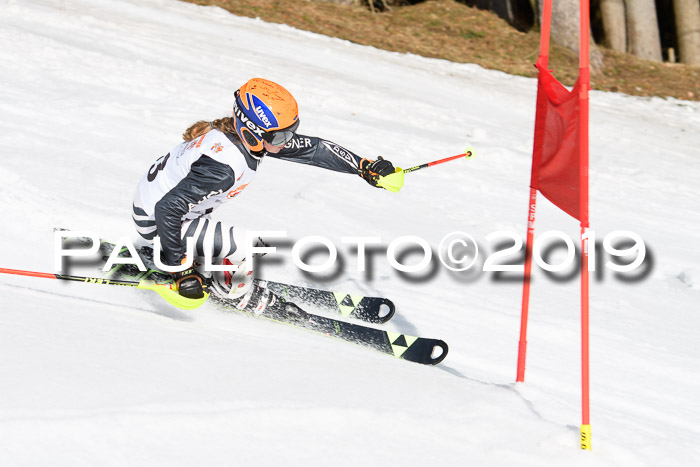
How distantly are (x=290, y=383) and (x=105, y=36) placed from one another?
28.0 feet

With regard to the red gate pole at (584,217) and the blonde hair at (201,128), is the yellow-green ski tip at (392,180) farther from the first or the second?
the red gate pole at (584,217)

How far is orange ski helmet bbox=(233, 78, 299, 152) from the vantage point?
169 inches

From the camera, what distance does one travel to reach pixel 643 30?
1570 cm

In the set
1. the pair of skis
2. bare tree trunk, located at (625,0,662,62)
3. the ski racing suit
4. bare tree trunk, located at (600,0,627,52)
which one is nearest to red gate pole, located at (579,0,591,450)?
the pair of skis

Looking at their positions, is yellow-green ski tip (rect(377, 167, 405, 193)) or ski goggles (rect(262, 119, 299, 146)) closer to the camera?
ski goggles (rect(262, 119, 299, 146))

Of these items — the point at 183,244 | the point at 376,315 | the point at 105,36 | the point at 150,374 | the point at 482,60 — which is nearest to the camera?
the point at 150,374

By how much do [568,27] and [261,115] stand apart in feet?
38.7

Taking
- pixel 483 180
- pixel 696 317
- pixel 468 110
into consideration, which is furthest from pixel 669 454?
pixel 468 110

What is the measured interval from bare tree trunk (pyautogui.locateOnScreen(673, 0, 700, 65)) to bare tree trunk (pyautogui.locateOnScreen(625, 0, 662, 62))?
1.50 ft

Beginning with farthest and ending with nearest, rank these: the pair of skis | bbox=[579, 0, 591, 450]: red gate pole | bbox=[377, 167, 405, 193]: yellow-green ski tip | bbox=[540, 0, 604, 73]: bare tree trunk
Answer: bbox=[540, 0, 604, 73]: bare tree trunk → bbox=[377, 167, 405, 193]: yellow-green ski tip → the pair of skis → bbox=[579, 0, 591, 450]: red gate pole

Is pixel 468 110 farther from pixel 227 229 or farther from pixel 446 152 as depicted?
pixel 227 229

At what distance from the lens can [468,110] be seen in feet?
35.0

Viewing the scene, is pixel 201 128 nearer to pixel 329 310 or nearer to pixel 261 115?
pixel 261 115

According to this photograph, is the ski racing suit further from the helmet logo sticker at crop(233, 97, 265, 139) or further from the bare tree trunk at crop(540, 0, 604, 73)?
the bare tree trunk at crop(540, 0, 604, 73)
